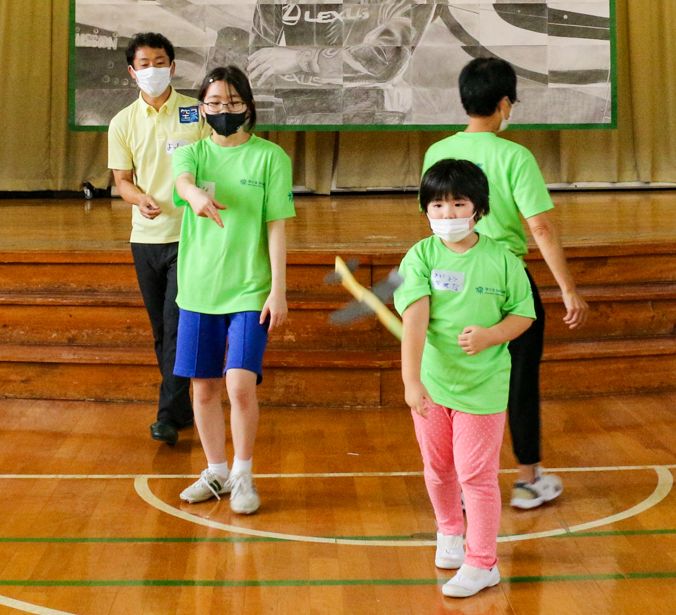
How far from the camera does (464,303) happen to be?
2.73 meters

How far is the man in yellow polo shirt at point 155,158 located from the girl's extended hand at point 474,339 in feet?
4.85

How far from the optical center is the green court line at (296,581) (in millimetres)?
2848

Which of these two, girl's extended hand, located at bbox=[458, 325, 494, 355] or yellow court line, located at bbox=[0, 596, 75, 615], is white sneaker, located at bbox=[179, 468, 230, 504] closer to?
yellow court line, located at bbox=[0, 596, 75, 615]

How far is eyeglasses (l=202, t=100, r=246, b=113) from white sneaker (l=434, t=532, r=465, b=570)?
1.26m

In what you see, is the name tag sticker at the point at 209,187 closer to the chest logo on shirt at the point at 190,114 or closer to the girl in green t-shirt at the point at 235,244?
the girl in green t-shirt at the point at 235,244

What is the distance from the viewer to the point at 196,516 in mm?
3365

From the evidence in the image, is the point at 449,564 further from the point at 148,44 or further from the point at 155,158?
the point at 148,44

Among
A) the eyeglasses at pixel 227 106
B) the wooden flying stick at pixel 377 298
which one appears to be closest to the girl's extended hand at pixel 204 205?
the eyeglasses at pixel 227 106

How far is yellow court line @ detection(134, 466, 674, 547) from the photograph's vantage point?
10.3 feet

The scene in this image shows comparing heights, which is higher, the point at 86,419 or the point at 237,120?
the point at 237,120

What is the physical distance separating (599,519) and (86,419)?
6.62 feet

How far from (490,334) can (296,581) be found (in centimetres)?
76

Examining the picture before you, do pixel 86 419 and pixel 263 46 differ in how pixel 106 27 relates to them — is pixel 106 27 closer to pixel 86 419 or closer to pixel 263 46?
pixel 263 46

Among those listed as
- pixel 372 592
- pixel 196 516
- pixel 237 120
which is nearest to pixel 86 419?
pixel 196 516
